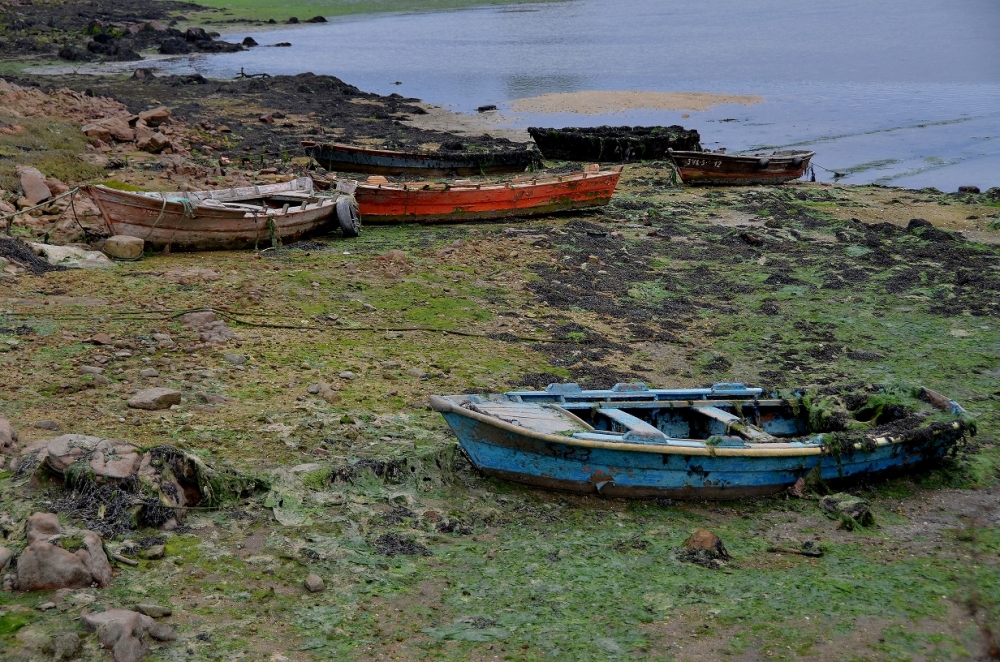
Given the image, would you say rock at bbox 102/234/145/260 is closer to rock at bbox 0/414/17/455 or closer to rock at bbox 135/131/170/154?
rock at bbox 0/414/17/455

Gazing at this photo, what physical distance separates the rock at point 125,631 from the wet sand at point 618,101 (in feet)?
114

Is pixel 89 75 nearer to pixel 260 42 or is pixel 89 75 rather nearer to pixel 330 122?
pixel 330 122

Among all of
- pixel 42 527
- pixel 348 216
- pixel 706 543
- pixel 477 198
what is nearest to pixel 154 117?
pixel 348 216

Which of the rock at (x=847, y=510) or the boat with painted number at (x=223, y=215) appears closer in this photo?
the rock at (x=847, y=510)

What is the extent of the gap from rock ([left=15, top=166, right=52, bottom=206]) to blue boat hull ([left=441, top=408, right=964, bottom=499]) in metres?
11.1

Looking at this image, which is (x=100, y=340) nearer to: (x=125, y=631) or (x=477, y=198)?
(x=125, y=631)

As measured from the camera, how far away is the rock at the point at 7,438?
26.8 feet

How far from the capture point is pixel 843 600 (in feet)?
25.0

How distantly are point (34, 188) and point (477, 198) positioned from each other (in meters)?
8.33

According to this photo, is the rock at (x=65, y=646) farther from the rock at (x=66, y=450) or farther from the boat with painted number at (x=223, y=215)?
the boat with painted number at (x=223, y=215)

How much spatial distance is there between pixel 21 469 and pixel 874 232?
1721 cm

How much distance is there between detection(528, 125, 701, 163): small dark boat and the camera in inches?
1099

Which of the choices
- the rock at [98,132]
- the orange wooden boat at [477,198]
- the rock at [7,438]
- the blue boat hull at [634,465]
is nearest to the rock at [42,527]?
the rock at [7,438]

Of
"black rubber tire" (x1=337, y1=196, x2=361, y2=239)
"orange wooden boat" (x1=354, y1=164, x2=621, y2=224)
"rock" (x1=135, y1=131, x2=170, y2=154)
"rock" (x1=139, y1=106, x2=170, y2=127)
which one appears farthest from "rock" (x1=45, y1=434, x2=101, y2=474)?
"rock" (x1=139, y1=106, x2=170, y2=127)
